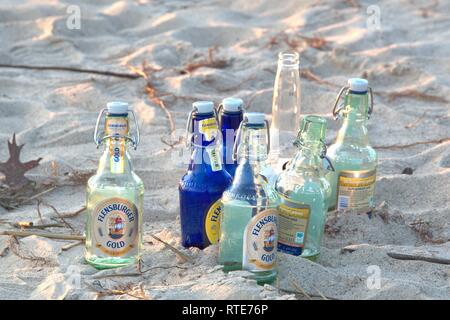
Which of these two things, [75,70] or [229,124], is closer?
[229,124]

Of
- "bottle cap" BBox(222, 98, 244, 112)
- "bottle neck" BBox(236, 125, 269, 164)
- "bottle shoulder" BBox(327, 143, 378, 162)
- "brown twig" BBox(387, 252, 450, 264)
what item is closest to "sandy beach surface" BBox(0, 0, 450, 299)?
"brown twig" BBox(387, 252, 450, 264)

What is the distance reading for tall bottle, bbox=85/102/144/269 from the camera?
7.19 ft

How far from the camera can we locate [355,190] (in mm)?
2488

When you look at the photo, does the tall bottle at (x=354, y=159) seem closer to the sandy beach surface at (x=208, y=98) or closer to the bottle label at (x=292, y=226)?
the sandy beach surface at (x=208, y=98)

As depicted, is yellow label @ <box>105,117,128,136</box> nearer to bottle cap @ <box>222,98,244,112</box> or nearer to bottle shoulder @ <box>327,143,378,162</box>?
bottle cap @ <box>222,98,244,112</box>

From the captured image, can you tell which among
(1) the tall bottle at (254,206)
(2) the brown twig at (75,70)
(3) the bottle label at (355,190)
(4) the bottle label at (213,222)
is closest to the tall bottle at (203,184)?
(4) the bottle label at (213,222)

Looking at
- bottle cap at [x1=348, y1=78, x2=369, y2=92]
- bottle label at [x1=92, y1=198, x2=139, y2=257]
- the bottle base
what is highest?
bottle cap at [x1=348, y1=78, x2=369, y2=92]

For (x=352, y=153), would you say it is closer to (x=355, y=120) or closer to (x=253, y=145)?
(x=355, y=120)

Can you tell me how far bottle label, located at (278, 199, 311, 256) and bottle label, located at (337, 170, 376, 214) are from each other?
287 millimetres

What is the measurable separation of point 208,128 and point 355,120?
54 cm

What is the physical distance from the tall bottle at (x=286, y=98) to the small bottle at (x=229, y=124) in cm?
33

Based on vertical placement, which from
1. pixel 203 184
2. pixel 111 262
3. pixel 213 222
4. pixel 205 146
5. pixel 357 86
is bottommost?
pixel 111 262

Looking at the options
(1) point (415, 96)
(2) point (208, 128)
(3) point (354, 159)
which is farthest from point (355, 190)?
(1) point (415, 96)

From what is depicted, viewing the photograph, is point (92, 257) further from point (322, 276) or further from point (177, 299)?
point (322, 276)
